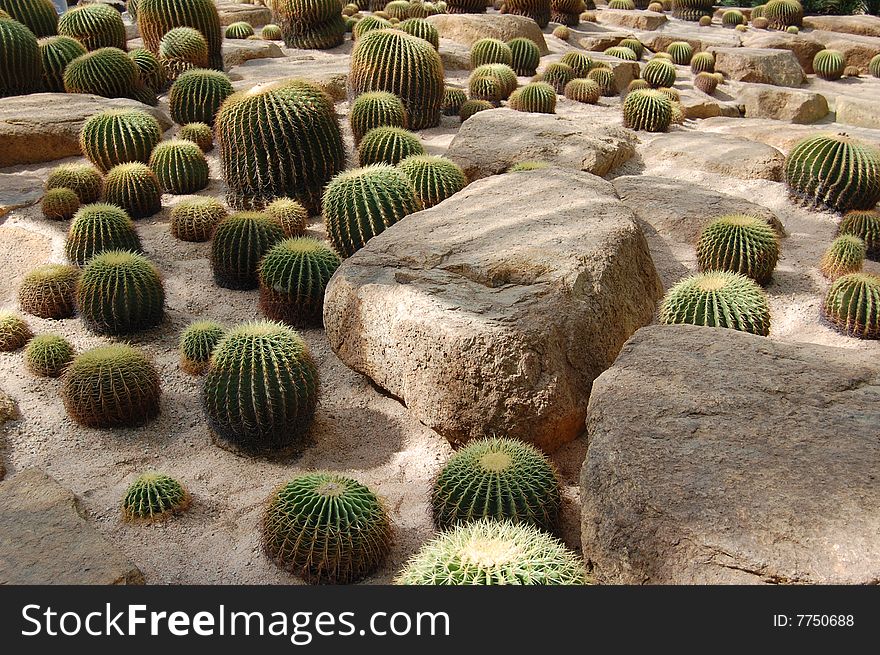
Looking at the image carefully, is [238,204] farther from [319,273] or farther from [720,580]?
[720,580]

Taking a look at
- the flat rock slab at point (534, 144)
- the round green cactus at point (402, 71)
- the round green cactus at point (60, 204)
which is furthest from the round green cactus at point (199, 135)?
the flat rock slab at point (534, 144)

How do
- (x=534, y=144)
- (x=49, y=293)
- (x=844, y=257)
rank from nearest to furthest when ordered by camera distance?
1. (x=49, y=293)
2. (x=844, y=257)
3. (x=534, y=144)

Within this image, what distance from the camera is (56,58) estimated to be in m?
9.52

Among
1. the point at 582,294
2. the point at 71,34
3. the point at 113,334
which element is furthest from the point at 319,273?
the point at 71,34

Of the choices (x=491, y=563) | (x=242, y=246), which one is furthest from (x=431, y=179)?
(x=491, y=563)

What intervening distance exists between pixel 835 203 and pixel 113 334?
5.86 m

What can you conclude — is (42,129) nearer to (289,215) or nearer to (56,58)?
(56,58)

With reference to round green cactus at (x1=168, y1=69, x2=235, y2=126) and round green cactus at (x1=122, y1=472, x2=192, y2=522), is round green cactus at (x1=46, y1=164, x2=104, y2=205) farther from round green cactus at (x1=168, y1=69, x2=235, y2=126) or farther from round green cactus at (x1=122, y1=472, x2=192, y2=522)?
round green cactus at (x1=122, y1=472, x2=192, y2=522)

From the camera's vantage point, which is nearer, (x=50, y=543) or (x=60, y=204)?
(x=50, y=543)

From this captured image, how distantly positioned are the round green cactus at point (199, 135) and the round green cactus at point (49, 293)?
2492 millimetres

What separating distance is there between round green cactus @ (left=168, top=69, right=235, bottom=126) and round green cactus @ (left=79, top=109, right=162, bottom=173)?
0.84 m

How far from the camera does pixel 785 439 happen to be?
301 cm

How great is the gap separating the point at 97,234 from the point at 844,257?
5516 mm

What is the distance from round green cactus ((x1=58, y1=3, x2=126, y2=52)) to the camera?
995cm
